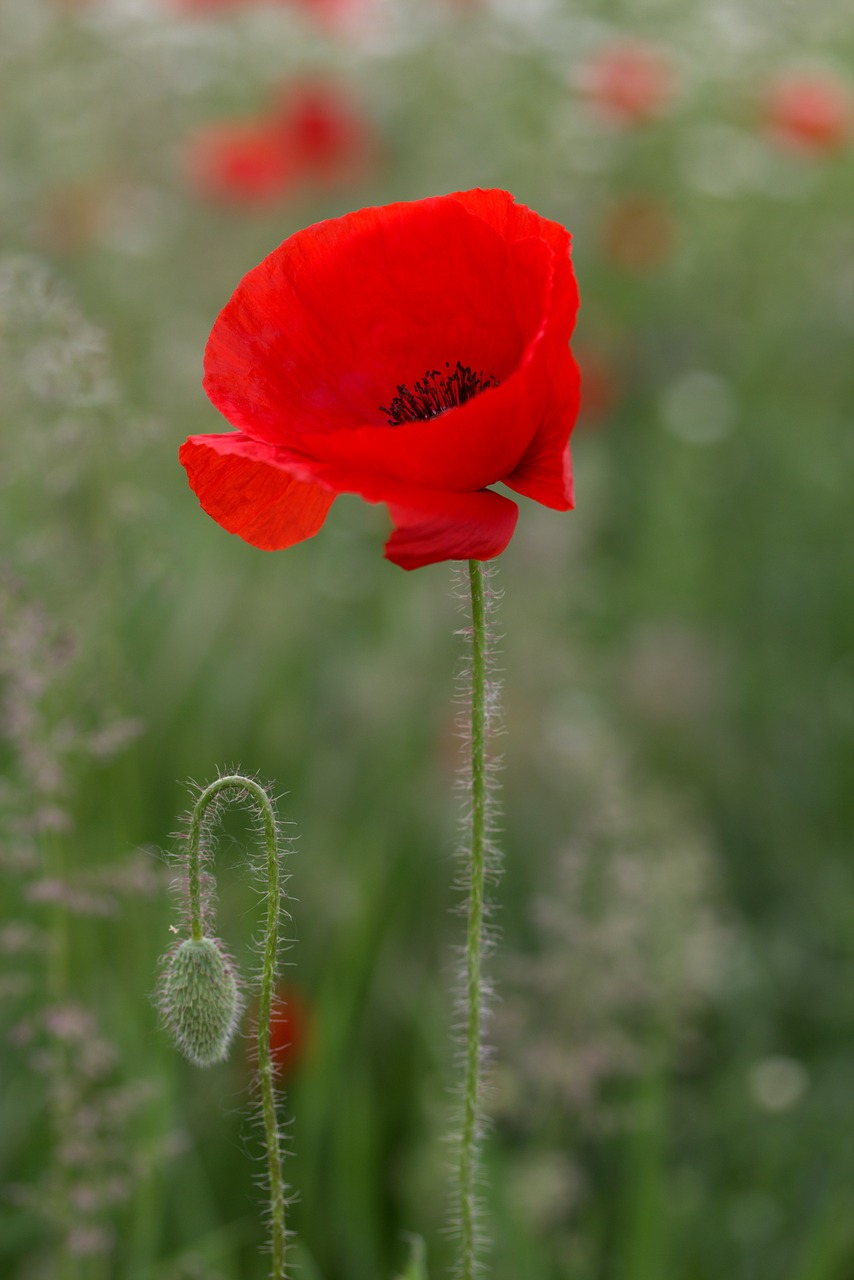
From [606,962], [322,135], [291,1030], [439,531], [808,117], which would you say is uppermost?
[808,117]

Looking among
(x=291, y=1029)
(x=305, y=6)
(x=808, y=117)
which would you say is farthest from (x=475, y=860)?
(x=305, y=6)

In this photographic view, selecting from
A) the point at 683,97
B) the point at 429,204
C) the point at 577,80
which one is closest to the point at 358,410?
the point at 429,204

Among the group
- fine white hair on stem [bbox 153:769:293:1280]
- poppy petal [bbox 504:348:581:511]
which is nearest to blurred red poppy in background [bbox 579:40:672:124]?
poppy petal [bbox 504:348:581:511]

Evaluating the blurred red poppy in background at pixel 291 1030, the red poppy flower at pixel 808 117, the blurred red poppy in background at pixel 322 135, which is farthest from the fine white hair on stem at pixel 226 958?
the red poppy flower at pixel 808 117

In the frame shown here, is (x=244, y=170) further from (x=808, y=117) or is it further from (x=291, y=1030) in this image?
(x=291, y=1030)

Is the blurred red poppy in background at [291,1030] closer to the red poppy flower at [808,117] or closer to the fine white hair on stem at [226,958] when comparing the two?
the fine white hair on stem at [226,958]

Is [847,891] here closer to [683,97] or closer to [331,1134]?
[331,1134]
